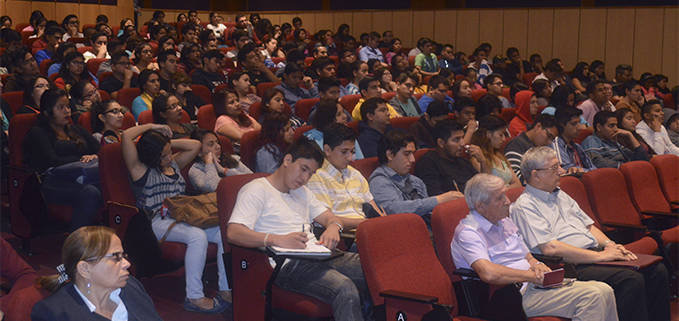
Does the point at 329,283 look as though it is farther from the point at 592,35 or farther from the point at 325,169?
the point at 592,35

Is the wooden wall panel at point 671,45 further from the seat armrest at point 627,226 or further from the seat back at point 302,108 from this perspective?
the seat armrest at point 627,226

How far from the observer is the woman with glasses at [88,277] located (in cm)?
174

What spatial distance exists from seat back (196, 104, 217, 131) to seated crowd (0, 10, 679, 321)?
18 millimetres

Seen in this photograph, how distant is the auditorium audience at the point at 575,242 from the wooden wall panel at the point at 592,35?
7.63m

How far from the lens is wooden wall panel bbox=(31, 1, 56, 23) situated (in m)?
10.3

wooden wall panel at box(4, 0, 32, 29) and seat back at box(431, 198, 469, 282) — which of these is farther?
wooden wall panel at box(4, 0, 32, 29)

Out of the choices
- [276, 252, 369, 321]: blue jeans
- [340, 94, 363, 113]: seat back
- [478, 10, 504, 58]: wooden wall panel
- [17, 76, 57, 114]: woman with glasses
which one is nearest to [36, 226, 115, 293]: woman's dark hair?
[276, 252, 369, 321]: blue jeans

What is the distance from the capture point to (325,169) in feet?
10.4

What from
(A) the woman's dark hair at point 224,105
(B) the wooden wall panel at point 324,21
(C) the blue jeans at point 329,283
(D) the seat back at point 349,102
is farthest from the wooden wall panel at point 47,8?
(C) the blue jeans at point 329,283

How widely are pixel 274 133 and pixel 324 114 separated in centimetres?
56

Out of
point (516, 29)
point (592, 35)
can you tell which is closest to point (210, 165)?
point (592, 35)

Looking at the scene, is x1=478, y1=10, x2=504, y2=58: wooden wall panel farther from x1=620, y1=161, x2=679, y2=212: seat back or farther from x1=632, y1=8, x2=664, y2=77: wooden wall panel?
x1=620, y1=161, x2=679, y2=212: seat back

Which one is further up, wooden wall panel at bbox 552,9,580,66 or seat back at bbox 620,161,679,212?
wooden wall panel at bbox 552,9,580,66

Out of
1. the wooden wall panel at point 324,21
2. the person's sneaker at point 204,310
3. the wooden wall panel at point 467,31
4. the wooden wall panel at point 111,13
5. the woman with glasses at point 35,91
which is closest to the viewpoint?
the person's sneaker at point 204,310
